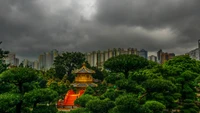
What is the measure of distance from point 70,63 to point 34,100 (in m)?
39.3

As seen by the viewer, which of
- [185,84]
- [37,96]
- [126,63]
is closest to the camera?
[37,96]

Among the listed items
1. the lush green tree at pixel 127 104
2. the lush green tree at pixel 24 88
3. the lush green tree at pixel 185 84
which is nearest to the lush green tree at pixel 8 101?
the lush green tree at pixel 24 88

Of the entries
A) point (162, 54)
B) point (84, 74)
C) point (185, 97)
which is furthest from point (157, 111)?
point (162, 54)

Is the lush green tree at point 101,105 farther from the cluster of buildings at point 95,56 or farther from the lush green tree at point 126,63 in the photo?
the cluster of buildings at point 95,56

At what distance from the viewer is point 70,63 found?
157ft

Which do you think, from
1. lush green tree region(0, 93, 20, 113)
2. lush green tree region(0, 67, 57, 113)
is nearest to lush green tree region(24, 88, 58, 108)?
lush green tree region(0, 67, 57, 113)

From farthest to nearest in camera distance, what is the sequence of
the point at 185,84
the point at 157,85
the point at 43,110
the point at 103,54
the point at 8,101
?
1. the point at 103,54
2. the point at 185,84
3. the point at 157,85
4. the point at 43,110
5. the point at 8,101

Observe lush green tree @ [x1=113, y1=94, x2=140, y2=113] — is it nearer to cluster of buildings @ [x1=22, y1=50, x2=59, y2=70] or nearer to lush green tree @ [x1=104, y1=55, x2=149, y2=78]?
lush green tree @ [x1=104, y1=55, x2=149, y2=78]

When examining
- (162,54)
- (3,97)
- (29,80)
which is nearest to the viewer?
(3,97)

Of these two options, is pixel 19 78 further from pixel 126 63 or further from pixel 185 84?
pixel 185 84

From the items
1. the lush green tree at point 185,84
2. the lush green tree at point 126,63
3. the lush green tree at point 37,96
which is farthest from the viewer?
the lush green tree at point 185,84

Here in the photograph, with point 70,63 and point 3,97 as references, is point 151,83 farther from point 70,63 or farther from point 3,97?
point 70,63

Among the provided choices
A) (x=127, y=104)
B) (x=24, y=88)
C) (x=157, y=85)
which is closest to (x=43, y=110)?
(x=24, y=88)

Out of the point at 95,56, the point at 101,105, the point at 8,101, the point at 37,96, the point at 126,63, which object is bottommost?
the point at 101,105
